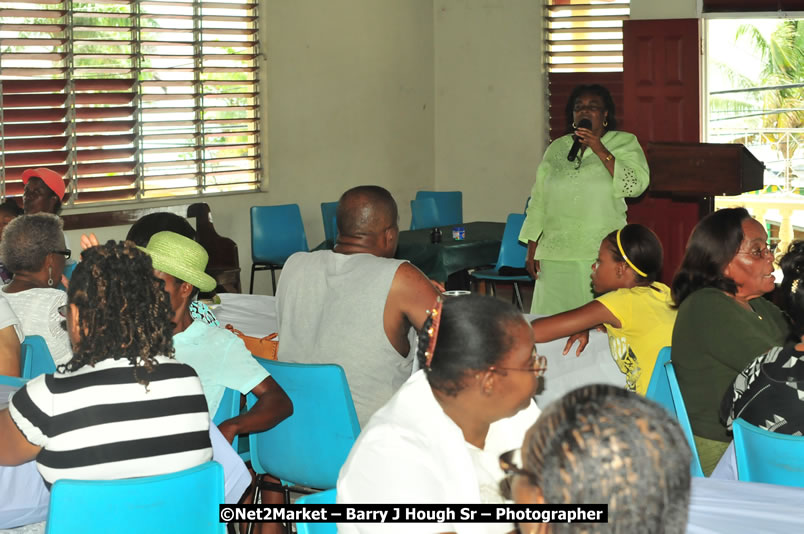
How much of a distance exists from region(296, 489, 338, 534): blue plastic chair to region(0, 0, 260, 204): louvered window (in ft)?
18.3

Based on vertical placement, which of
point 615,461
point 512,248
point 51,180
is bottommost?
point 512,248

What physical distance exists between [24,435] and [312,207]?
A: 23.0ft

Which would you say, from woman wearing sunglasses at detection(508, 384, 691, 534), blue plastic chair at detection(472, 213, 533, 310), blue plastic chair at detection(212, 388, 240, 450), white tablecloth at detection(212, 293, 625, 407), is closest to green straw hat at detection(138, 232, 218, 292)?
blue plastic chair at detection(212, 388, 240, 450)

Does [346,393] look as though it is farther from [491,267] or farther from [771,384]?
[491,267]

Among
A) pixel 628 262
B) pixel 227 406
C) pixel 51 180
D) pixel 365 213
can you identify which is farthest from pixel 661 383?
pixel 51 180

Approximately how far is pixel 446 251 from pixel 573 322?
3763mm

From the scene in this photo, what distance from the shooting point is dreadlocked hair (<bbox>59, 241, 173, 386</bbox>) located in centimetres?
212

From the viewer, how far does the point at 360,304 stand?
304 cm

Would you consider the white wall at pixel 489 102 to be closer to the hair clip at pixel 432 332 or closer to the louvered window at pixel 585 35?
the louvered window at pixel 585 35

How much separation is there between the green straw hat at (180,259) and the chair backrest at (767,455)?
1.53 meters

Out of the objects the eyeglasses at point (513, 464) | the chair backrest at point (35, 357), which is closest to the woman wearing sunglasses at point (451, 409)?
the eyeglasses at point (513, 464)

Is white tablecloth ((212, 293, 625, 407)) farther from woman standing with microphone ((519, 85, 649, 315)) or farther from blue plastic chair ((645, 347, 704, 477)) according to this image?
woman standing with microphone ((519, 85, 649, 315))

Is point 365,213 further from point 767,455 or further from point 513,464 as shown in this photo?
point 513,464

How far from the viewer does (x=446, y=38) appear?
995 cm
